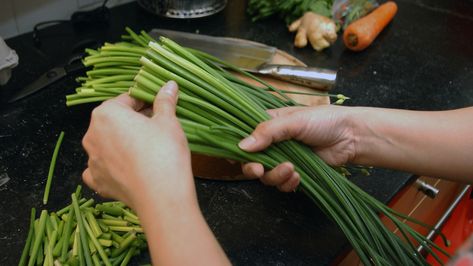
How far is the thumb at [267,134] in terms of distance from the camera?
0.78m

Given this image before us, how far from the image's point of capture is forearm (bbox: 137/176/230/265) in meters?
0.54

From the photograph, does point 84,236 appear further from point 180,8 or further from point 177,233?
point 180,8

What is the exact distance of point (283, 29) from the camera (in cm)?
164

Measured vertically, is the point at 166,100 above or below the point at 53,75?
above

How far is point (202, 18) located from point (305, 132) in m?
0.93

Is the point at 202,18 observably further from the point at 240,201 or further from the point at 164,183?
the point at 164,183

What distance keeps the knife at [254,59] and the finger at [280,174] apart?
0.43m

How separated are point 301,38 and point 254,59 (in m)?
0.32

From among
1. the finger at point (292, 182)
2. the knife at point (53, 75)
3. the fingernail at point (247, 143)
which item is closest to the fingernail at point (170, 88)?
the fingernail at point (247, 143)

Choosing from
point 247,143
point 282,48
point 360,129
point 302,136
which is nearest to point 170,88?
point 247,143

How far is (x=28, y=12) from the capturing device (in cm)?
137

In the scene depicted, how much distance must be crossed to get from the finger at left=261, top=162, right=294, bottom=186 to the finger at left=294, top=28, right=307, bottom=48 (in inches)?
31.2

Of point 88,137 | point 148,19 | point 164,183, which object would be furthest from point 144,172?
point 148,19

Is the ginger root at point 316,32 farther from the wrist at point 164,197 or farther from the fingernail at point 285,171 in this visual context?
the wrist at point 164,197
